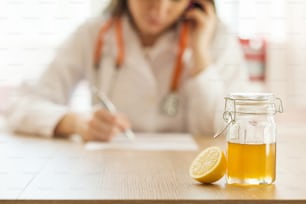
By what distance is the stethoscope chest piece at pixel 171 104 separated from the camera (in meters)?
1.58

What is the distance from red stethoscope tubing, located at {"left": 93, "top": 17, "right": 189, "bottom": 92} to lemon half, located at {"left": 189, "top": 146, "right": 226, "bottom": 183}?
754 millimetres

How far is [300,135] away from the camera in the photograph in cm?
A: 142

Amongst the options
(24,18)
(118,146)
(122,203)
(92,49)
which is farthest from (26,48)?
(122,203)

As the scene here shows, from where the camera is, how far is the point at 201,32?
5.37ft

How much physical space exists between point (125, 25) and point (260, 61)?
0.88 meters

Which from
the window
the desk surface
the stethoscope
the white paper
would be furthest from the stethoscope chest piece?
the window

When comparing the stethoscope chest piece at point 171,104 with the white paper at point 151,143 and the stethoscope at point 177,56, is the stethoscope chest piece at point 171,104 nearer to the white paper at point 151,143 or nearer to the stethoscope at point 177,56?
the stethoscope at point 177,56

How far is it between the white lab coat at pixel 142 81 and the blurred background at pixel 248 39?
55cm

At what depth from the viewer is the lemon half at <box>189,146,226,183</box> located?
806 millimetres

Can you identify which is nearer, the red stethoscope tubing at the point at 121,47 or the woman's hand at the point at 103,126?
the woman's hand at the point at 103,126

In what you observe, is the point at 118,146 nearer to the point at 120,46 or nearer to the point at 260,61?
the point at 120,46

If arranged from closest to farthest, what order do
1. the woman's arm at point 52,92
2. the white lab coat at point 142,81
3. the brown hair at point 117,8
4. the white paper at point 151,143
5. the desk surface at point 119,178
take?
1. the desk surface at point 119,178
2. the white paper at point 151,143
3. the woman's arm at point 52,92
4. the white lab coat at point 142,81
5. the brown hair at point 117,8

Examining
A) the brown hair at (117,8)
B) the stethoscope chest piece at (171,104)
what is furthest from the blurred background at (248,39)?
the stethoscope chest piece at (171,104)

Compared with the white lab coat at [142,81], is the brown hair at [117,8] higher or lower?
higher
